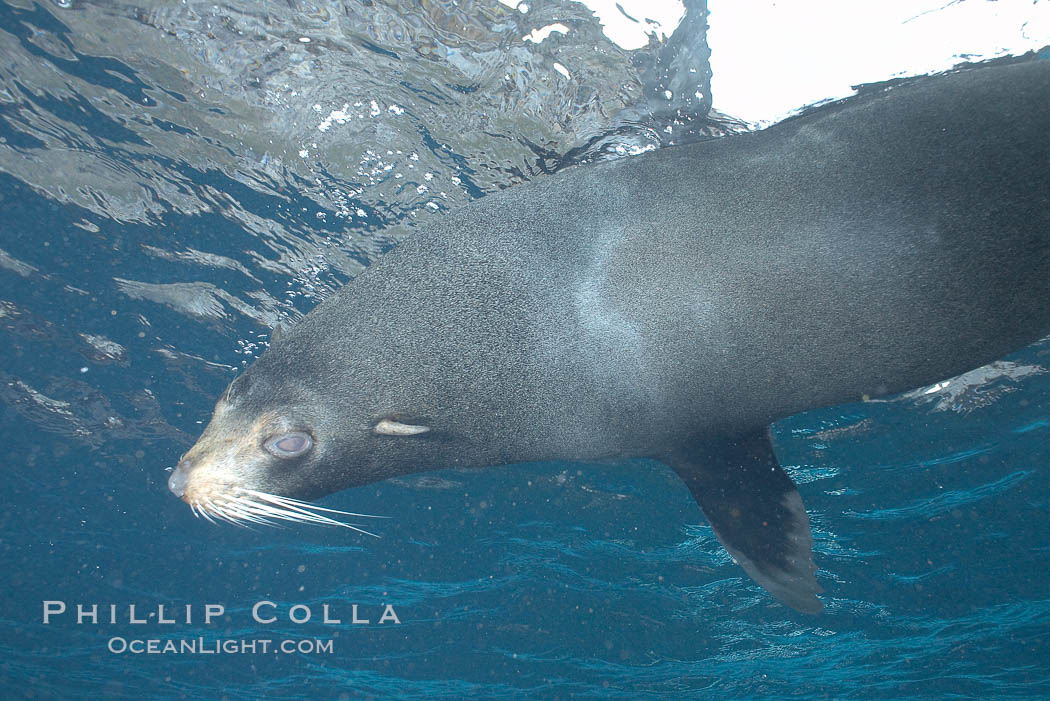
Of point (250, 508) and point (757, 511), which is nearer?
point (250, 508)

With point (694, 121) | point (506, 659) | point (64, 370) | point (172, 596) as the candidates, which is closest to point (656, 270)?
point (694, 121)

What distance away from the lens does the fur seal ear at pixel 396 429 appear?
320cm

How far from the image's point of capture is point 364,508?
1517 centimetres

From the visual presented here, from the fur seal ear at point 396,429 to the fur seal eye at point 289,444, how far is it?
0.38 metres

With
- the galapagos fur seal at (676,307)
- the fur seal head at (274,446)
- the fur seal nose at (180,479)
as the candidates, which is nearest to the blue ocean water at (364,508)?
the galapagos fur seal at (676,307)

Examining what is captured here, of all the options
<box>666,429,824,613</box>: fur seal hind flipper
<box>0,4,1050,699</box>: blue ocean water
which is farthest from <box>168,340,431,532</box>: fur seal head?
<box>0,4,1050,699</box>: blue ocean water

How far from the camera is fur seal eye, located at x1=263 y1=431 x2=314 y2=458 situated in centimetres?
319

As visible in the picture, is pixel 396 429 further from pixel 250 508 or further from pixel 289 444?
pixel 250 508

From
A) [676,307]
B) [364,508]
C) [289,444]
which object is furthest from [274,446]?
[364,508]

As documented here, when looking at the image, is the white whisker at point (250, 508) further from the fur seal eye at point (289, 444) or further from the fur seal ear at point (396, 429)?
the fur seal ear at point (396, 429)

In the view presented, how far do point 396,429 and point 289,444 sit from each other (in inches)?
23.4

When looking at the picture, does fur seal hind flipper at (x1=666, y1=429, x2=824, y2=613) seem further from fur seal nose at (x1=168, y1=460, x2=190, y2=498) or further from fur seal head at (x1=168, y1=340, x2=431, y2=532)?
fur seal nose at (x1=168, y1=460, x2=190, y2=498)

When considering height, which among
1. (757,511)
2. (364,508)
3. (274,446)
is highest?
(364,508)

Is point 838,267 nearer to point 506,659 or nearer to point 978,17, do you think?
point 978,17
